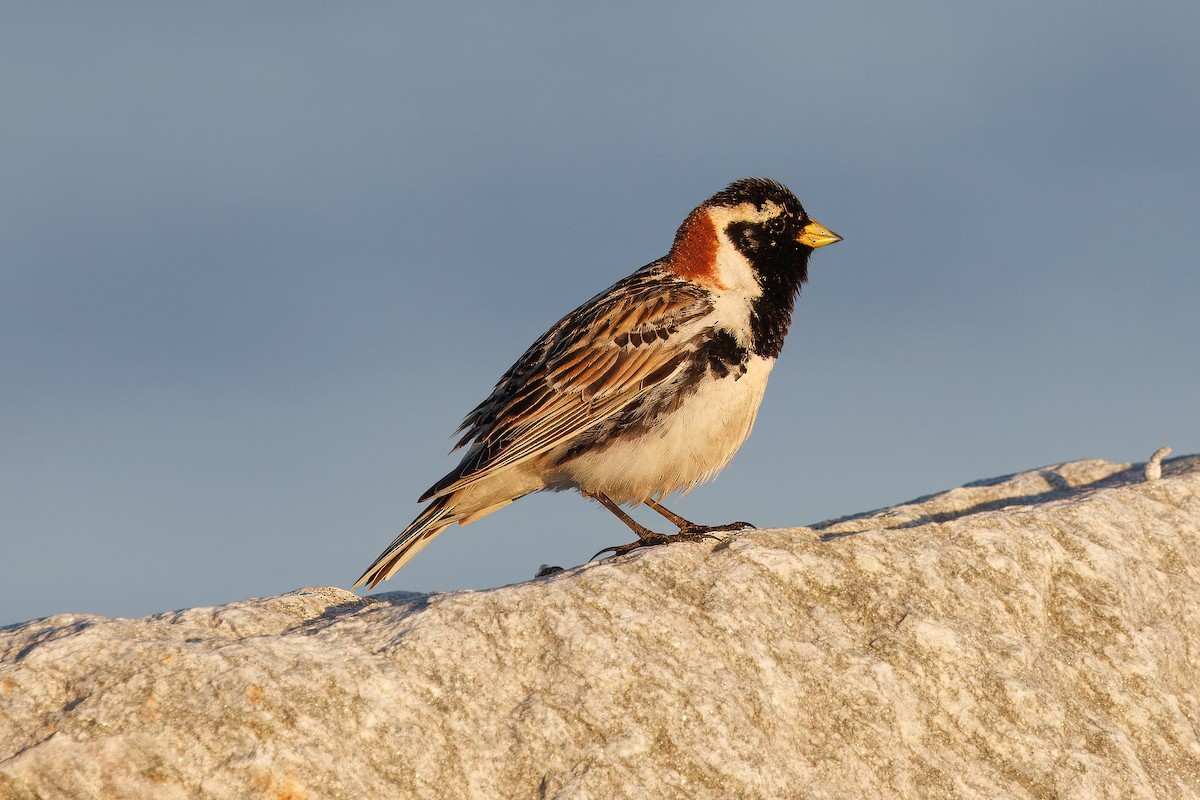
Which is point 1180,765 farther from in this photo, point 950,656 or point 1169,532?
point 1169,532

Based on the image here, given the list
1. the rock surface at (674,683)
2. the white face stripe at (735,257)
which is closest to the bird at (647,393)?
the white face stripe at (735,257)

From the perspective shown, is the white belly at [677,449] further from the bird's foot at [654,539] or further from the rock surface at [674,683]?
the rock surface at [674,683]

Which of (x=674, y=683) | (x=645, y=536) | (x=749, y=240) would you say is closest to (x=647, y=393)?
(x=645, y=536)

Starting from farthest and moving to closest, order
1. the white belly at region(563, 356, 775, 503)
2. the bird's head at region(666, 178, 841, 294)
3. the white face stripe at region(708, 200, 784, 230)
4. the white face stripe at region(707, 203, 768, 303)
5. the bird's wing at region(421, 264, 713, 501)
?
1. the white face stripe at region(708, 200, 784, 230)
2. the bird's head at region(666, 178, 841, 294)
3. the white face stripe at region(707, 203, 768, 303)
4. the bird's wing at region(421, 264, 713, 501)
5. the white belly at region(563, 356, 775, 503)

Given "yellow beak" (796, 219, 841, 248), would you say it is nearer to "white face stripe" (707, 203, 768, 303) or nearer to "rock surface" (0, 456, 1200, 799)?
"white face stripe" (707, 203, 768, 303)

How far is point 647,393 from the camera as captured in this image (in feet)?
27.0

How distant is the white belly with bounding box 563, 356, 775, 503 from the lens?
26.6 feet

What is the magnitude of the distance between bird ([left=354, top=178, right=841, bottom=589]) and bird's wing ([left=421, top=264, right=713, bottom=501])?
0.01 metres

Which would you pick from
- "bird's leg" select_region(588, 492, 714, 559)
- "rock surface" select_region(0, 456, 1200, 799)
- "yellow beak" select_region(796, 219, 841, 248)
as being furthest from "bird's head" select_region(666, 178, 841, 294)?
"rock surface" select_region(0, 456, 1200, 799)

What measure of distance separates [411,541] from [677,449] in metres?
1.88

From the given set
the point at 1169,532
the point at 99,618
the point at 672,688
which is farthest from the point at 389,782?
the point at 1169,532

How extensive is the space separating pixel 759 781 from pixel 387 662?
5.33 ft

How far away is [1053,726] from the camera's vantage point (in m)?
5.77

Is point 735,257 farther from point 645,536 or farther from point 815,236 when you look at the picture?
point 645,536
